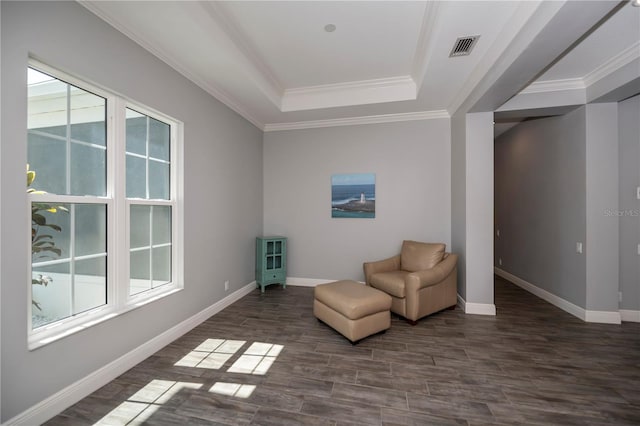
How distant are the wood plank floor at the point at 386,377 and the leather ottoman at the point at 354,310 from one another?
0.14 metres

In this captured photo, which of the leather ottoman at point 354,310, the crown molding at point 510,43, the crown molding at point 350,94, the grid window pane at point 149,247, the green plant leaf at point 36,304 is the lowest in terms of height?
the leather ottoman at point 354,310

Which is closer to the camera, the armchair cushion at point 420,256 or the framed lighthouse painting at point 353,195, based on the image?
the armchair cushion at point 420,256

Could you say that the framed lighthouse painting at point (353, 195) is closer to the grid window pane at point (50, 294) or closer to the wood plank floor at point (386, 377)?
the wood plank floor at point (386, 377)

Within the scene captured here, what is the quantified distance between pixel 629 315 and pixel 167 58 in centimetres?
590

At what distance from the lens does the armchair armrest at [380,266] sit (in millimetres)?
3793

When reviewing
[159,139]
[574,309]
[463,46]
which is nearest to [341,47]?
A: [463,46]

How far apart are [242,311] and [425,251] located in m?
2.58

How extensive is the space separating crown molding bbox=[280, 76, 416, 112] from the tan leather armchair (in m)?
2.11

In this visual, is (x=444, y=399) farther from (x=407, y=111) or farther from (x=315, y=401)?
(x=407, y=111)

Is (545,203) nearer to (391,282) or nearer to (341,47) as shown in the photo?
(391,282)

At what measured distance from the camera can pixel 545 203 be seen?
4.06 metres

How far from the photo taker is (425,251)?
12.0ft

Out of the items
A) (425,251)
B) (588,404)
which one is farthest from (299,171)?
(588,404)

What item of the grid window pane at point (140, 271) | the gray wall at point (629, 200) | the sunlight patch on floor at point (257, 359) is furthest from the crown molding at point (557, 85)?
the grid window pane at point (140, 271)
